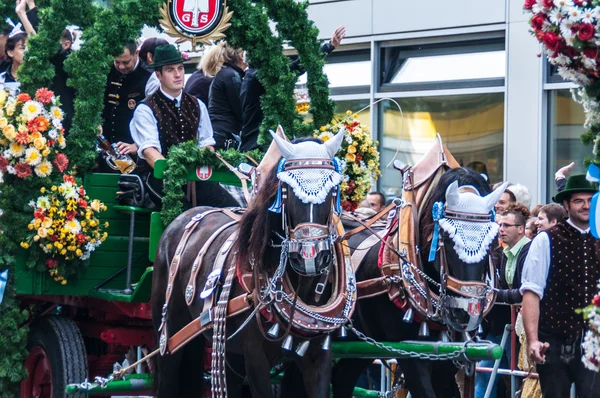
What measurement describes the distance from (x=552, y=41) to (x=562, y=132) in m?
7.15

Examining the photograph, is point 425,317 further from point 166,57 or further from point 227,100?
point 227,100

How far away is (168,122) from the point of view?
8492mm

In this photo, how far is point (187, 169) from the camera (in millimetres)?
8008

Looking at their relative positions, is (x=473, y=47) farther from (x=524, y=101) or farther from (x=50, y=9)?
(x=50, y=9)

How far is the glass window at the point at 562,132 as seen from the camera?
1245 centimetres

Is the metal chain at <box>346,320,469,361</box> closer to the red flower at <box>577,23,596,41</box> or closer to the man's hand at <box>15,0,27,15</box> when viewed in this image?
the red flower at <box>577,23,596,41</box>

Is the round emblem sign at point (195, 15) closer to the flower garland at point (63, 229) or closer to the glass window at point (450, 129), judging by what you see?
the flower garland at point (63, 229)

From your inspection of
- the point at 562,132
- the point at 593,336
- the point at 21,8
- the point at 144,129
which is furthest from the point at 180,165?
the point at 562,132

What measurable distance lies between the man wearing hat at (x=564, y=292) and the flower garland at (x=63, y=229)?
299 centimetres

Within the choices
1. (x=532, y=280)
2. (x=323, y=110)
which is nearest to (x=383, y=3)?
(x=323, y=110)

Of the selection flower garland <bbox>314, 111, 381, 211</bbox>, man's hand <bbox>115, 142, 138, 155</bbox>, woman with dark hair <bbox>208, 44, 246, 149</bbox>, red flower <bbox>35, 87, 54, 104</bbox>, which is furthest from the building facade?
red flower <bbox>35, 87, 54, 104</bbox>

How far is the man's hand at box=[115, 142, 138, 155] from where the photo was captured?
345 inches

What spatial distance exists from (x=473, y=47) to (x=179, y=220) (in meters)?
6.19

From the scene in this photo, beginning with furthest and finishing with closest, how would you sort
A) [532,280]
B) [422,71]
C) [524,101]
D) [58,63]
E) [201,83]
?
[422,71]
[524,101]
[201,83]
[58,63]
[532,280]
